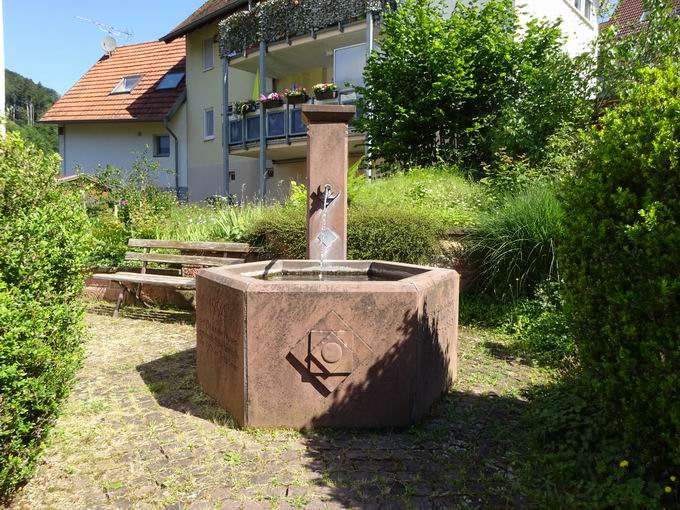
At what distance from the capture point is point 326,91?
1444cm

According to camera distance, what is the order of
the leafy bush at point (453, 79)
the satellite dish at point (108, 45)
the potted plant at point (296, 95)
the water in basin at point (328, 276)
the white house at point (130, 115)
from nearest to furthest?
the water in basin at point (328, 276), the leafy bush at point (453, 79), the potted plant at point (296, 95), the white house at point (130, 115), the satellite dish at point (108, 45)

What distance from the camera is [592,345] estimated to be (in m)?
2.63

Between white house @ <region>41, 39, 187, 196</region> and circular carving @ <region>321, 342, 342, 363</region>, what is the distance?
20649mm

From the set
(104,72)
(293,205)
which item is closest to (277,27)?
(293,205)

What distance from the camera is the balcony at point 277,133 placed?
51.8 feet

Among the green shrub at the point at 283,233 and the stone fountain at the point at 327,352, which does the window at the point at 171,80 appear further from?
the stone fountain at the point at 327,352

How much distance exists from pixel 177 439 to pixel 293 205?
17.7 feet

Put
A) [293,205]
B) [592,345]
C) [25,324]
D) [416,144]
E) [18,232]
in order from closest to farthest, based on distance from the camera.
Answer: [25,324], [18,232], [592,345], [293,205], [416,144]

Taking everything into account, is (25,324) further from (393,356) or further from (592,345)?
(592,345)

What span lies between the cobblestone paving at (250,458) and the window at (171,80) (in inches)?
889

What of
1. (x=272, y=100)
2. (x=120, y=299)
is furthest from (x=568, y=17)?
(x=120, y=299)

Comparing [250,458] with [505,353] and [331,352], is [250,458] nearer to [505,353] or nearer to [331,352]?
[331,352]

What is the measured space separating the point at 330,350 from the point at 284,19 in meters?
15.5

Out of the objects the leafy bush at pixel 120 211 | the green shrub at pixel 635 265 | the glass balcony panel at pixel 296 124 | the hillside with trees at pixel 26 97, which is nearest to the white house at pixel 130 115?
the glass balcony panel at pixel 296 124
